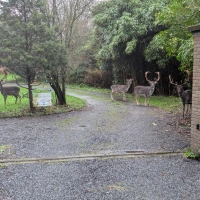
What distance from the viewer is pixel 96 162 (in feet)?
15.4

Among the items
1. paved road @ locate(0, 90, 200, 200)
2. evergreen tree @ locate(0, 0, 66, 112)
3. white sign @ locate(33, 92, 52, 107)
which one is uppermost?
evergreen tree @ locate(0, 0, 66, 112)

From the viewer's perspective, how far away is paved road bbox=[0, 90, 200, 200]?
11.6 ft

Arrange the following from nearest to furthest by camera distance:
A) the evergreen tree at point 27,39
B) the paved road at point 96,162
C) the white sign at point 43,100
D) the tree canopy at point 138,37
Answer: the paved road at point 96,162
the evergreen tree at point 27,39
the tree canopy at point 138,37
the white sign at point 43,100

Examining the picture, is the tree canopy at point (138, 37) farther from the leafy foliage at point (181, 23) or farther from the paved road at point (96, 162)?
the paved road at point (96, 162)

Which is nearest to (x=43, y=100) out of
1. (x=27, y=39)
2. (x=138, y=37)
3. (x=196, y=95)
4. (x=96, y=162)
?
(x=27, y=39)

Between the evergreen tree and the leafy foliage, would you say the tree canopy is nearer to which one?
the leafy foliage

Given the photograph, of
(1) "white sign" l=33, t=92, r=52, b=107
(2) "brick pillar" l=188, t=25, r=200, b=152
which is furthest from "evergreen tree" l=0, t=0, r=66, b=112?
(2) "brick pillar" l=188, t=25, r=200, b=152

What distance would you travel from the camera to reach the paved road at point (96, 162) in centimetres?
355

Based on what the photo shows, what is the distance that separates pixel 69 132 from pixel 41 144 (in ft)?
4.08

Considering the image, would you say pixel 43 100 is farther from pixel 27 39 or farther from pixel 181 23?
pixel 181 23

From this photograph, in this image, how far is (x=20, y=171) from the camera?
4.29 metres

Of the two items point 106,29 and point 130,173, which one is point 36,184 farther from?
point 106,29

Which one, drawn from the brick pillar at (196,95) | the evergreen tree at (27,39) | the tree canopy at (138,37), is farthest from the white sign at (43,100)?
the brick pillar at (196,95)

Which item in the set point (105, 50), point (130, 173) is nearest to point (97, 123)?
point (130, 173)
